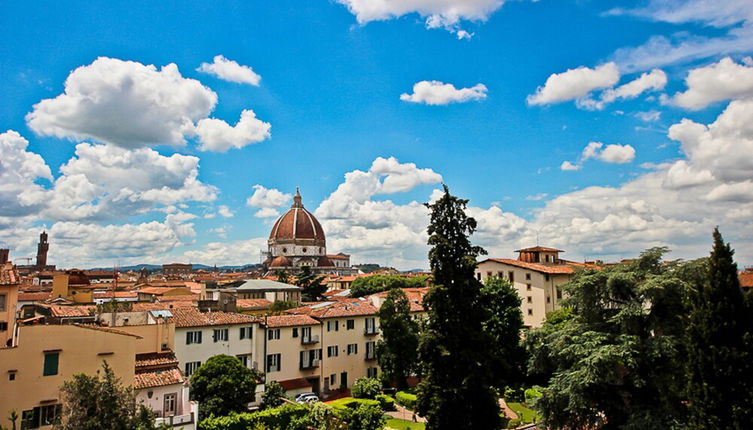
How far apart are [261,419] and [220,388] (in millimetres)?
2933

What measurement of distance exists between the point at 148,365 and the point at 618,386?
2273 centimetres

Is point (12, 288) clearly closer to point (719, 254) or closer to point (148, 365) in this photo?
point (148, 365)

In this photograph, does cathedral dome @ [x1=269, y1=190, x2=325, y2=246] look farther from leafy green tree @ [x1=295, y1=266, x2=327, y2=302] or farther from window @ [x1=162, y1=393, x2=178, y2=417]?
window @ [x1=162, y1=393, x2=178, y2=417]

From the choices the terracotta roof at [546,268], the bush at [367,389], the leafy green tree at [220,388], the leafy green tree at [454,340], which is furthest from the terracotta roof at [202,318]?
the terracotta roof at [546,268]

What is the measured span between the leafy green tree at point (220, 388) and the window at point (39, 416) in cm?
806

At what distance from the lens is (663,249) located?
24094 mm

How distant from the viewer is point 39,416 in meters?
20.6

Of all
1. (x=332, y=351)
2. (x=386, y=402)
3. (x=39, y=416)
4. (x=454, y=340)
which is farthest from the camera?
(x=332, y=351)

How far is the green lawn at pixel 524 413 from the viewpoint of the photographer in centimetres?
3135

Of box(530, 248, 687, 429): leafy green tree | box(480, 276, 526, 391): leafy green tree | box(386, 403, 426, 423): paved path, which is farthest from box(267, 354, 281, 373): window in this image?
box(530, 248, 687, 429): leafy green tree

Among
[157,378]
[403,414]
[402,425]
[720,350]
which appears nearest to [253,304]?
[403,414]

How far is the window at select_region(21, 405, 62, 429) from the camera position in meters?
20.2

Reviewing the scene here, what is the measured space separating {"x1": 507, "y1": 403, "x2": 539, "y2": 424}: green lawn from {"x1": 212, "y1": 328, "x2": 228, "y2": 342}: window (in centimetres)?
2024

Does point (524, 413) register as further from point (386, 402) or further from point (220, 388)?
point (220, 388)
